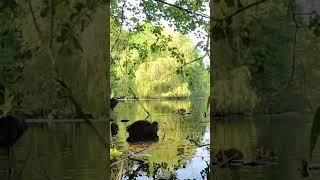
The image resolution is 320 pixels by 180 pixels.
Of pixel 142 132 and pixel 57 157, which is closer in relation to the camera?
pixel 57 157

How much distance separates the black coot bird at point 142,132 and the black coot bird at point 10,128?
2.71 m

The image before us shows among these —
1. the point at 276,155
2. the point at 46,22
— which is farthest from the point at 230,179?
the point at 46,22

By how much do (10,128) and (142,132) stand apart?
10.3 feet

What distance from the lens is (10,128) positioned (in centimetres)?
140

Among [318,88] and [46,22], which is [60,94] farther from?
[318,88]

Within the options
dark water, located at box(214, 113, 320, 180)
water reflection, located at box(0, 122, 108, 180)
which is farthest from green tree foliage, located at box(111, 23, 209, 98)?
water reflection, located at box(0, 122, 108, 180)

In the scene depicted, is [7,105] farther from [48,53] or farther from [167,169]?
[167,169]

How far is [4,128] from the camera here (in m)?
1.39

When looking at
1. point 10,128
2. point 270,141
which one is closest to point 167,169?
point 270,141

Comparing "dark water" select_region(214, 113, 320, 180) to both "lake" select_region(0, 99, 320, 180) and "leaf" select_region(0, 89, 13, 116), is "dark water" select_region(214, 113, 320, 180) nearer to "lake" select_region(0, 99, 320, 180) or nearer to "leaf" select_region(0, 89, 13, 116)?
"lake" select_region(0, 99, 320, 180)

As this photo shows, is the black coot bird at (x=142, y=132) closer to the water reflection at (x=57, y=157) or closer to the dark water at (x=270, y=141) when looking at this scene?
the water reflection at (x=57, y=157)

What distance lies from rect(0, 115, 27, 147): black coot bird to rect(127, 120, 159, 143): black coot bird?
2713 millimetres

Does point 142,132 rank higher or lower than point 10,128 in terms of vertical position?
lower

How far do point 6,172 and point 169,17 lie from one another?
3.01 m
